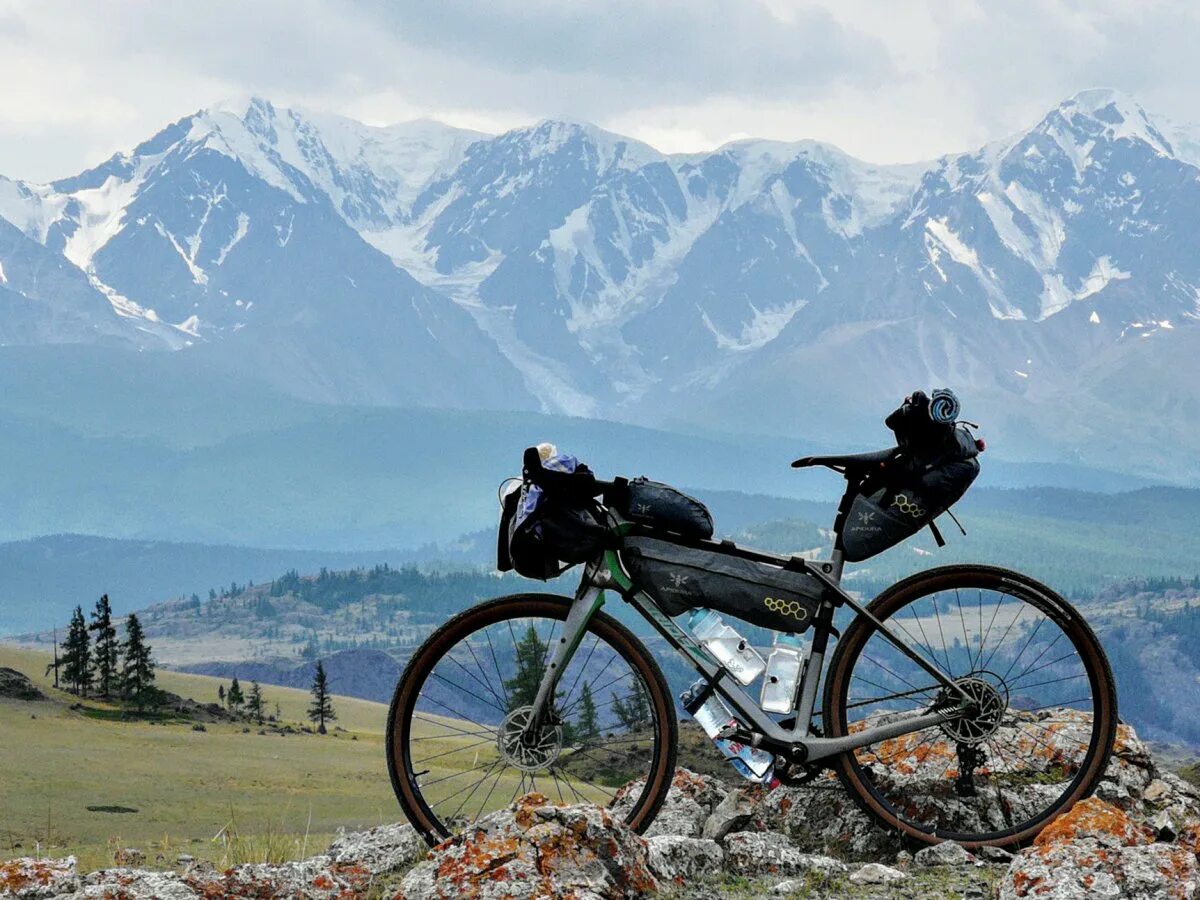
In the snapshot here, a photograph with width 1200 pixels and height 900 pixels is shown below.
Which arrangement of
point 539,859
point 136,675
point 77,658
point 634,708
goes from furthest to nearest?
point 77,658 < point 136,675 < point 634,708 < point 539,859

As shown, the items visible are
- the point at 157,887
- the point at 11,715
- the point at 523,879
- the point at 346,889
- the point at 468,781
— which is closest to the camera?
the point at 523,879

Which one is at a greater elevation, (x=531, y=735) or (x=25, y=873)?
(x=531, y=735)

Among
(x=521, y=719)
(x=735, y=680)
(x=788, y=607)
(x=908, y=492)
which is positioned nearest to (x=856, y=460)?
(x=908, y=492)

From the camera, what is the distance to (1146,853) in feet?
21.3

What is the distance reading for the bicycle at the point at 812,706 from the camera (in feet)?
24.7

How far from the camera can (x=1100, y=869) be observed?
640 cm

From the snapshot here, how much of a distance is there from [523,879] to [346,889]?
1.45 metres

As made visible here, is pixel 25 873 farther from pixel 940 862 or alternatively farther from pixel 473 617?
pixel 940 862

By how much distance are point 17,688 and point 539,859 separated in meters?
91.2

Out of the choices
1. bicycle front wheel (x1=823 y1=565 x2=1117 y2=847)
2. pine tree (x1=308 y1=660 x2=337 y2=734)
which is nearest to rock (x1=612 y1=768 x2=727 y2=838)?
bicycle front wheel (x1=823 y1=565 x2=1117 y2=847)

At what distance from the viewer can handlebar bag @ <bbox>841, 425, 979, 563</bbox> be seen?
7586 mm

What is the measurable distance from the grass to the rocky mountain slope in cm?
75

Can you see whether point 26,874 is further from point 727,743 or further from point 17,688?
point 17,688

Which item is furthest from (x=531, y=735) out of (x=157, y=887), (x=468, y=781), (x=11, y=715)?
(x=11, y=715)
